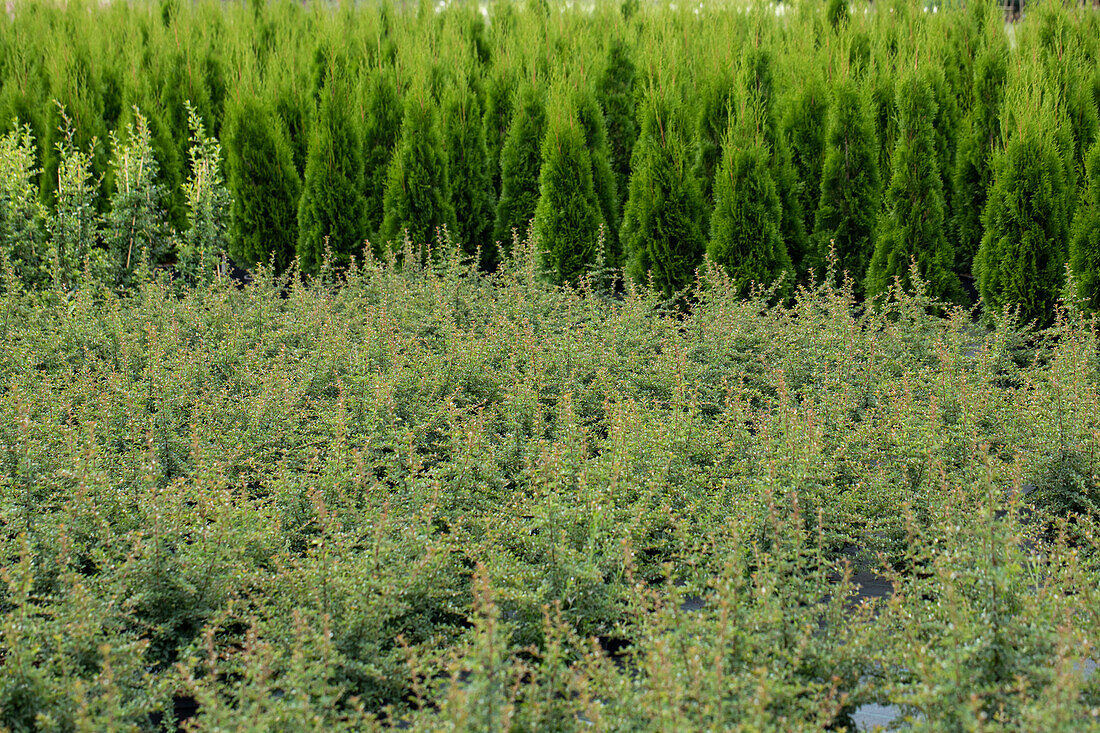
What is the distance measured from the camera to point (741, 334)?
16.8ft

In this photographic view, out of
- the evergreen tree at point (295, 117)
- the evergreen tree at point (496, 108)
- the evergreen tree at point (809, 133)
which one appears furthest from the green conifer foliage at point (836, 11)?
the evergreen tree at point (295, 117)

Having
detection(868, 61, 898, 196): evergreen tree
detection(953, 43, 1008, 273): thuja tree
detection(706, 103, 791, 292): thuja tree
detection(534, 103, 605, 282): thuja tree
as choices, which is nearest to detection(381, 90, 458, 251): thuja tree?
detection(534, 103, 605, 282): thuja tree

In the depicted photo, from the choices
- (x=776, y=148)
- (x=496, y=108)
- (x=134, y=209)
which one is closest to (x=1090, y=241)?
(x=776, y=148)

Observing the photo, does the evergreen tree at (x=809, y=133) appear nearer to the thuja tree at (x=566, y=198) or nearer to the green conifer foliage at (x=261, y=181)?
the thuja tree at (x=566, y=198)

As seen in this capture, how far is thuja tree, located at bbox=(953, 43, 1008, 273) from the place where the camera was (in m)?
6.05

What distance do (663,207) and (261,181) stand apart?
3.09 m

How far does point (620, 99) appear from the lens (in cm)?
700

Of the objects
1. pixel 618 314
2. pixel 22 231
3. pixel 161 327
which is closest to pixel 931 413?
pixel 618 314

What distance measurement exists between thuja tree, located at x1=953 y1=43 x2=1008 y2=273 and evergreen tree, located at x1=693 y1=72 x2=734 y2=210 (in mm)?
1486

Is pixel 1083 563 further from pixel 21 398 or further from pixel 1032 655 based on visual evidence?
pixel 21 398

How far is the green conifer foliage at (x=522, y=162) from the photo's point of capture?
6887mm

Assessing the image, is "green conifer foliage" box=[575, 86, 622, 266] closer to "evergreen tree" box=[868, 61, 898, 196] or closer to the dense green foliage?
the dense green foliage

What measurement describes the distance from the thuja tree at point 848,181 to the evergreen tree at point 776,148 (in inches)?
5.2

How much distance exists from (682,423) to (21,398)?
2.62 m
